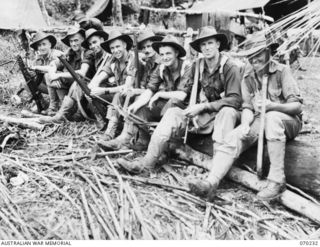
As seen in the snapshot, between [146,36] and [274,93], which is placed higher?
[146,36]

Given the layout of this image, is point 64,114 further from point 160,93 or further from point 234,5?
point 234,5

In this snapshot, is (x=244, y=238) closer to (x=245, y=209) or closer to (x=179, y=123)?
(x=245, y=209)

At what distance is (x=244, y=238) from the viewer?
320 centimetres

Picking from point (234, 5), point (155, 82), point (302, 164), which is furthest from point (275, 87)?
point (234, 5)

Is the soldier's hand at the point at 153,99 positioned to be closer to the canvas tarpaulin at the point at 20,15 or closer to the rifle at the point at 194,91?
the rifle at the point at 194,91

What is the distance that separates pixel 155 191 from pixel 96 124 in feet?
7.62

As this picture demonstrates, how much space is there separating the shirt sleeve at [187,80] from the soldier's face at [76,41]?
2.56 metres

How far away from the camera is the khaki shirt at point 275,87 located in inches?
145

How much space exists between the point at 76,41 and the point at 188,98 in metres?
2.75

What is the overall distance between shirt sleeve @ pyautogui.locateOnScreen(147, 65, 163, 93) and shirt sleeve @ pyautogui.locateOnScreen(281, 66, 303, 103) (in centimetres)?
165

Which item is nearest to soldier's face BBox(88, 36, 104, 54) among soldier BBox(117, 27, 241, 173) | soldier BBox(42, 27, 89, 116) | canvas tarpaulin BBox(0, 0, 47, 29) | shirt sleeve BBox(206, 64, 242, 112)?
soldier BBox(42, 27, 89, 116)

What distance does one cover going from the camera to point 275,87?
12.5 feet

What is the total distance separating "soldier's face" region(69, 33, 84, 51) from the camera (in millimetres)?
6355

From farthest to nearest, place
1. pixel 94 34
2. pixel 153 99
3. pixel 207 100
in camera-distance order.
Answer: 1. pixel 94 34
2. pixel 153 99
3. pixel 207 100
